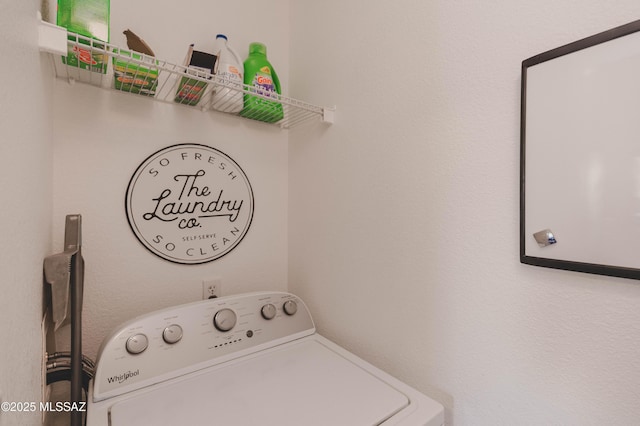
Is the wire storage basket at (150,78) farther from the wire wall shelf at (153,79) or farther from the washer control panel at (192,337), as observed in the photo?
the washer control panel at (192,337)

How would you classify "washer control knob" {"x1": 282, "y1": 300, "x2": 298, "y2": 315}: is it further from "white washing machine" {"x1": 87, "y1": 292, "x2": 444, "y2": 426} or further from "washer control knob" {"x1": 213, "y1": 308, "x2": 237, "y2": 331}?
"washer control knob" {"x1": 213, "y1": 308, "x2": 237, "y2": 331}

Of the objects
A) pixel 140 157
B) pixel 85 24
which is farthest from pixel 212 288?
pixel 85 24

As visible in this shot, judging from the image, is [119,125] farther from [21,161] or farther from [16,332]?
[16,332]

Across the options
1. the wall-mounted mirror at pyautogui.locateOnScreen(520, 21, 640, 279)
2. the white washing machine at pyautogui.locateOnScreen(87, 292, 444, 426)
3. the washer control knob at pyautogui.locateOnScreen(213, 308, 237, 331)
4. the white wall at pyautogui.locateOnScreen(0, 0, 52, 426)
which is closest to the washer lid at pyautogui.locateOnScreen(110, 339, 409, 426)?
the white washing machine at pyautogui.locateOnScreen(87, 292, 444, 426)

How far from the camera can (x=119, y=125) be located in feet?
3.68

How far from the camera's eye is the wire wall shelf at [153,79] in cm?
81

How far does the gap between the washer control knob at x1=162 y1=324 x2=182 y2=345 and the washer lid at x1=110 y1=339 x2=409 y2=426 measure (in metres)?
0.13

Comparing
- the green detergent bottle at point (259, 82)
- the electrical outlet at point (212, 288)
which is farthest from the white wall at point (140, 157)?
the green detergent bottle at point (259, 82)

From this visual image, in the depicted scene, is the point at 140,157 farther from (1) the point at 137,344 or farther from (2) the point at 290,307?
(2) the point at 290,307

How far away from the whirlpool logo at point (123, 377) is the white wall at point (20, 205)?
20cm

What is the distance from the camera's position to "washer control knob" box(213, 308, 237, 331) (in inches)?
41.6

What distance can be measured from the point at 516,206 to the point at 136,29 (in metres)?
1.42

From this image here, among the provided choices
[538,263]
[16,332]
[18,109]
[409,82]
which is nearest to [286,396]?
[16,332]

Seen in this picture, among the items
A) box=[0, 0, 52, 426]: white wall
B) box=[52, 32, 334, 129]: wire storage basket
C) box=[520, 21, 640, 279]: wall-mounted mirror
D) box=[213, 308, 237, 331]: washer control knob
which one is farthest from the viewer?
box=[213, 308, 237, 331]: washer control knob
